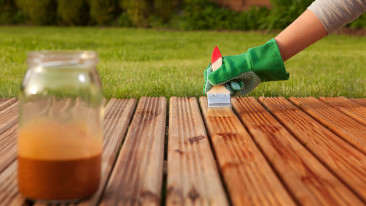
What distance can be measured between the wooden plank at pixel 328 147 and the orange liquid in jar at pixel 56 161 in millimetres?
556

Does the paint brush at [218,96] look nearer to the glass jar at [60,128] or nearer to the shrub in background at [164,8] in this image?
the glass jar at [60,128]

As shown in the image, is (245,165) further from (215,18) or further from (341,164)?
(215,18)

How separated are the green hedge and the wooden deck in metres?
6.85

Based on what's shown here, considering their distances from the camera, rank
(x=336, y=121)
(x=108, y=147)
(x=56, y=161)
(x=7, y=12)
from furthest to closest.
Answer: (x=7, y=12) < (x=336, y=121) < (x=108, y=147) < (x=56, y=161)

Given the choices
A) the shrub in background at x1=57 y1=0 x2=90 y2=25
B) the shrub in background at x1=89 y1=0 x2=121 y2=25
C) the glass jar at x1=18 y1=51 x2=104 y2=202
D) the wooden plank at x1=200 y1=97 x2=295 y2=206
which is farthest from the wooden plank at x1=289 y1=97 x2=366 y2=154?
the shrub in background at x1=57 y1=0 x2=90 y2=25

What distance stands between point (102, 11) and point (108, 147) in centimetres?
969

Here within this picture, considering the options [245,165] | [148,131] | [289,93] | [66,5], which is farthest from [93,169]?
[66,5]

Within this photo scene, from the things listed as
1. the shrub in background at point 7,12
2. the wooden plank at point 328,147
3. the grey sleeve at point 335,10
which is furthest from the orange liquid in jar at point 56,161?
the shrub in background at point 7,12

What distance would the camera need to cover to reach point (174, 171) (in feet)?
3.39

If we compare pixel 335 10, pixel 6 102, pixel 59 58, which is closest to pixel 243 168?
pixel 59 58

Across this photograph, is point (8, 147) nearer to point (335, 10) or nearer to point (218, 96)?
point (218, 96)

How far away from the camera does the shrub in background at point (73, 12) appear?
416 inches

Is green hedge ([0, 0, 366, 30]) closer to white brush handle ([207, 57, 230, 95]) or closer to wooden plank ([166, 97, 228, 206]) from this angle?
white brush handle ([207, 57, 230, 95])

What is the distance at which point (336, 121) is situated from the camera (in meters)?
1.59
